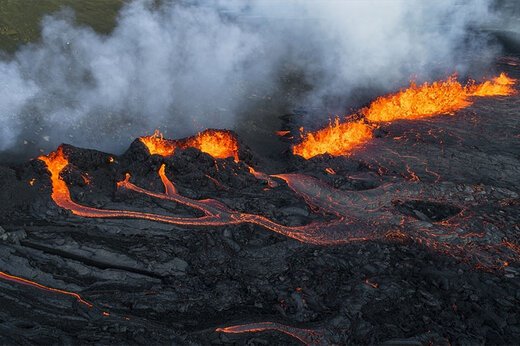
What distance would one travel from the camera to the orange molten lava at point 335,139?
51.8ft

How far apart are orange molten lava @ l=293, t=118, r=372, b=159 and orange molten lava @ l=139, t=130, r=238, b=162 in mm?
2498

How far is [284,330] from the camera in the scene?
27.2ft

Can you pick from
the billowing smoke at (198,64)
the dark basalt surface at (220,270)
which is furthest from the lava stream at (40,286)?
the billowing smoke at (198,64)

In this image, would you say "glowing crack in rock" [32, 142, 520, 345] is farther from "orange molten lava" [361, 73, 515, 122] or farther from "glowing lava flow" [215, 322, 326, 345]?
"orange molten lava" [361, 73, 515, 122]

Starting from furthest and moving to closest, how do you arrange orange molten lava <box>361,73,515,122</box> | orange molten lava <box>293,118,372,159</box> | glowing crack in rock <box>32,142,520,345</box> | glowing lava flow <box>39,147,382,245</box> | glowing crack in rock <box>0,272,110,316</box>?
orange molten lava <box>361,73,515,122</box> < orange molten lava <box>293,118,372,159</box> < glowing lava flow <box>39,147,382,245</box> < glowing crack in rock <box>32,142,520,345</box> < glowing crack in rock <box>0,272,110,316</box>

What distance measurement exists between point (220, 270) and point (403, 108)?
1391 centimetres

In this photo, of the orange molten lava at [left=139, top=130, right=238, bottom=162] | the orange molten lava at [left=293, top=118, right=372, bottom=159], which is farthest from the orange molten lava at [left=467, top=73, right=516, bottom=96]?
the orange molten lava at [left=139, top=130, right=238, bottom=162]

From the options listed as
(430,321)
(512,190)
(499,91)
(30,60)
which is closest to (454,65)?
(499,91)

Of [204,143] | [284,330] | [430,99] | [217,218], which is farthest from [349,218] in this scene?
[430,99]

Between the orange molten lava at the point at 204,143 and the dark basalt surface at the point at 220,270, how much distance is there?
1002mm

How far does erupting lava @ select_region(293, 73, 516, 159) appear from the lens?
53.1ft

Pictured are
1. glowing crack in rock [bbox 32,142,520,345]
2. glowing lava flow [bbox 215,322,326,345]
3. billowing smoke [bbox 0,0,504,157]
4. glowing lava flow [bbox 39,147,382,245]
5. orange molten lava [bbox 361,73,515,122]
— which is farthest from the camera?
orange molten lava [bbox 361,73,515,122]

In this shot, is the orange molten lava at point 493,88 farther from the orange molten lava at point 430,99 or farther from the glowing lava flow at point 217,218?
the glowing lava flow at point 217,218

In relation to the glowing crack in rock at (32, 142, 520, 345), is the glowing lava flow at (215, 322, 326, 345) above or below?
below
